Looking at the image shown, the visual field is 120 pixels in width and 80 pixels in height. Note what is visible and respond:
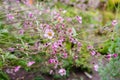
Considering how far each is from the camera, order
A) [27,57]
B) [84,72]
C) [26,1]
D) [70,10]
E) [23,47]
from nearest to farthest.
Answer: [23,47] → [27,57] → [26,1] → [84,72] → [70,10]

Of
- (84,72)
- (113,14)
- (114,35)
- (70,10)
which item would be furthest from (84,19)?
(114,35)

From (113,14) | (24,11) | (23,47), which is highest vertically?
(24,11)

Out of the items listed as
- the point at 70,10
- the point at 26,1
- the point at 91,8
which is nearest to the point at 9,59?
the point at 26,1

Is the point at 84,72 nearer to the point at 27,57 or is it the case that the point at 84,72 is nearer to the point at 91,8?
the point at 27,57

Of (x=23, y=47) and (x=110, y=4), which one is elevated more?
(x=23, y=47)

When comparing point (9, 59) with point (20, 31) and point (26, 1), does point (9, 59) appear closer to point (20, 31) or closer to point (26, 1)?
point (20, 31)

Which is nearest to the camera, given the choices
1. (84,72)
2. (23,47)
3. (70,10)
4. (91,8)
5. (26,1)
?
(23,47)

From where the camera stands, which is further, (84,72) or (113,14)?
(113,14)

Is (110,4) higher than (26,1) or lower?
lower

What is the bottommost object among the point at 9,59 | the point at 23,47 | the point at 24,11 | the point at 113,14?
the point at 113,14
